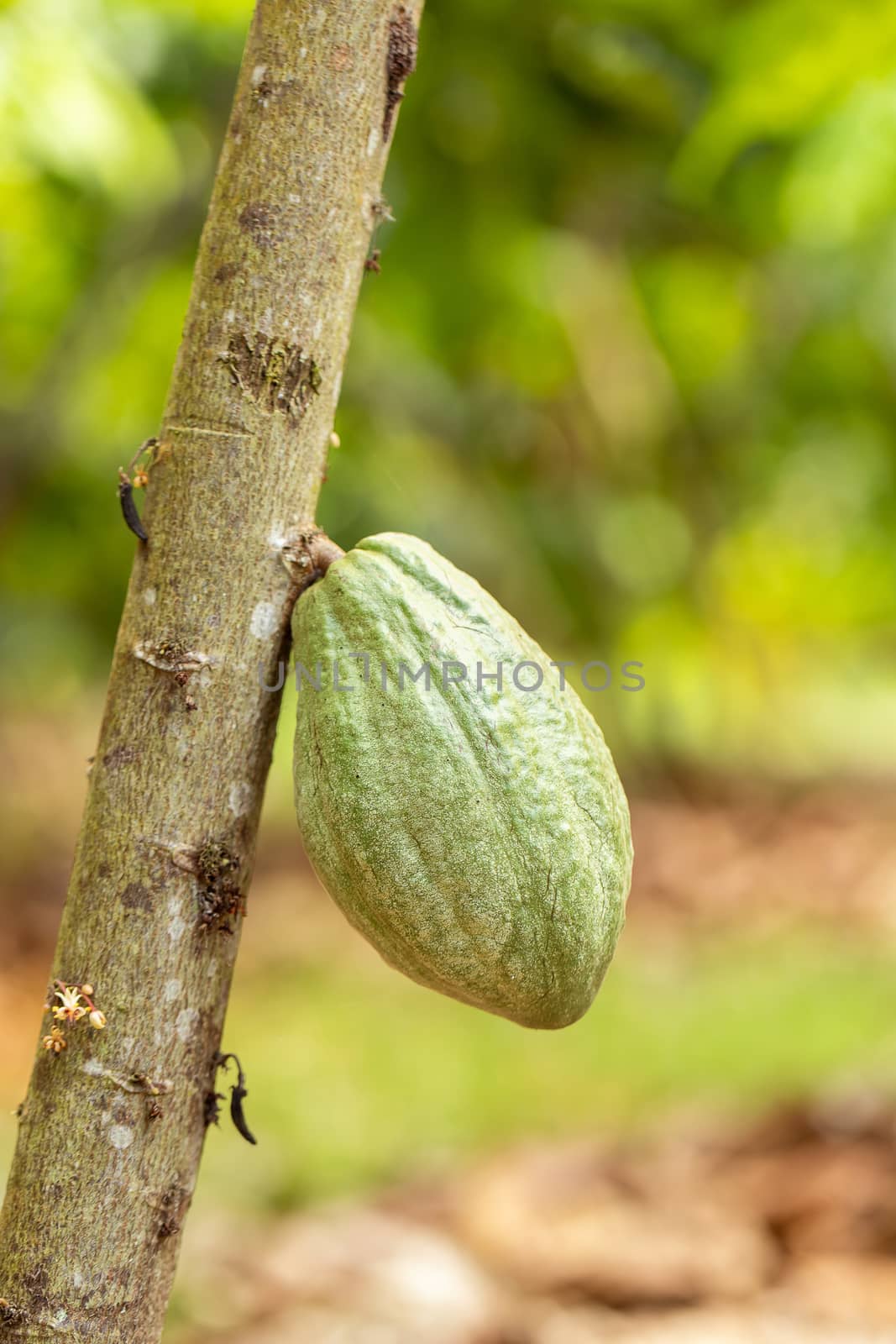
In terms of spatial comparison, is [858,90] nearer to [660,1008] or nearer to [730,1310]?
[730,1310]

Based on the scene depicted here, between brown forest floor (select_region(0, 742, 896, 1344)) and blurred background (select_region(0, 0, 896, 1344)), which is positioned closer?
brown forest floor (select_region(0, 742, 896, 1344))

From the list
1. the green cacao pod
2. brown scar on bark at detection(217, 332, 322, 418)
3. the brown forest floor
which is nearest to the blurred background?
the brown forest floor

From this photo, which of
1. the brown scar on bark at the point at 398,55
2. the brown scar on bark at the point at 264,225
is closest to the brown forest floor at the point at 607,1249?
the brown scar on bark at the point at 264,225

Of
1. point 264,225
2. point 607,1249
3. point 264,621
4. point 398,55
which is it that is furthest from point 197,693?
point 607,1249

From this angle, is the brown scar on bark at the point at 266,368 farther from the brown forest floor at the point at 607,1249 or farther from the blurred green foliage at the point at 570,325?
the brown forest floor at the point at 607,1249

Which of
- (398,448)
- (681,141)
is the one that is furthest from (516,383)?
(681,141)

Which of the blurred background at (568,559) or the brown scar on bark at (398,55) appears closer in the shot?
the brown scar on bark at (398,55)

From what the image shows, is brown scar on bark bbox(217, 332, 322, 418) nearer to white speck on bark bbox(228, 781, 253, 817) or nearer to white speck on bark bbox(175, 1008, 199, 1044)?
white speck on bark bbox(228, 781, 253, 817)
